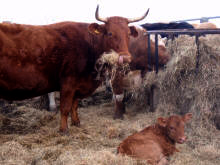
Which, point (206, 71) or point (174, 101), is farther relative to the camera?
point (174, 101)

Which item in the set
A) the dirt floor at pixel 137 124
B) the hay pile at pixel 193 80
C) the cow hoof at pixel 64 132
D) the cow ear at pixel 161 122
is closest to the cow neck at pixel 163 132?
the cow ear at pixel 161 122

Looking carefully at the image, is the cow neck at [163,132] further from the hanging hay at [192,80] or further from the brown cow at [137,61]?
the brown cow at [137,61]

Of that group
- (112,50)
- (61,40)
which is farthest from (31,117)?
(112,50)

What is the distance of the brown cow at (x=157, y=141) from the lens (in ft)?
12.2

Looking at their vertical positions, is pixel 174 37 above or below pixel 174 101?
above

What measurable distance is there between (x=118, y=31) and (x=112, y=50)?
0.34 meters

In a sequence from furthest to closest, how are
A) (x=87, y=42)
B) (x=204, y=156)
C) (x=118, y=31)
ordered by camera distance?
(x=87, y=42), (x=118, y=31), (x=204, y=156)

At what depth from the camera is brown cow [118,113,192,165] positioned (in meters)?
3.73

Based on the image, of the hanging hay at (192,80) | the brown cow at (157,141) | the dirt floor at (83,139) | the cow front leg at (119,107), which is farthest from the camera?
the cow front leg at (119,107)

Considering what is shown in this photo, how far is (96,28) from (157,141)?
88.2 inches

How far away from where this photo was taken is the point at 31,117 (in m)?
6.13

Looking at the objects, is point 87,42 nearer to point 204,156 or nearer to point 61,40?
point 61,40

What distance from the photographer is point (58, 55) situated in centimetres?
497

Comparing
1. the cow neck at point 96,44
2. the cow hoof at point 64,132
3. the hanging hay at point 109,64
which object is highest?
the cow neck at point 96,44
